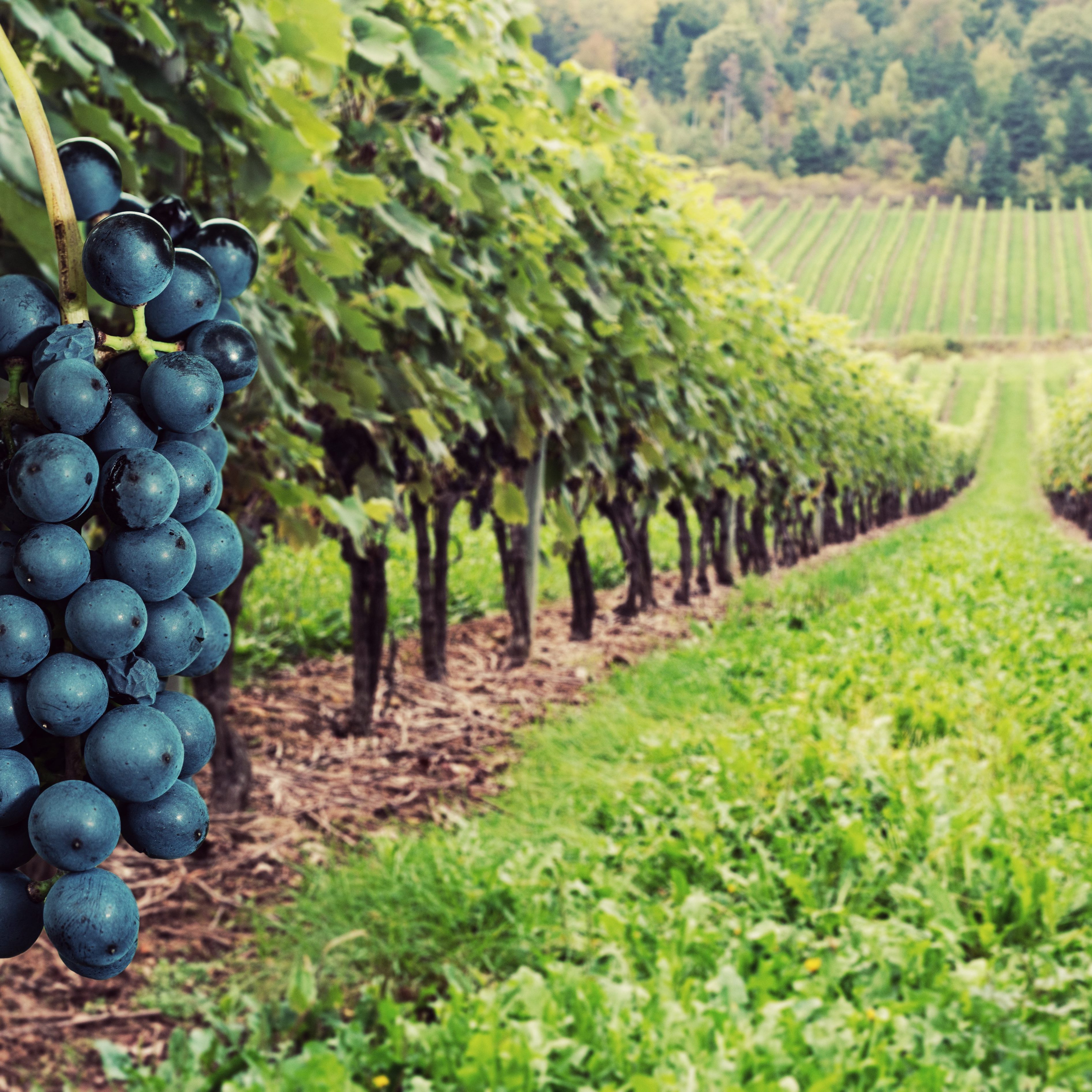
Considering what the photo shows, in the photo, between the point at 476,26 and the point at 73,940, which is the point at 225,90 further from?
the point at 73,940

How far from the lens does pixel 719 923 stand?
10.7ft

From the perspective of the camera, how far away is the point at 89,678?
37cm

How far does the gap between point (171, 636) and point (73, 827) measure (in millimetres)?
84

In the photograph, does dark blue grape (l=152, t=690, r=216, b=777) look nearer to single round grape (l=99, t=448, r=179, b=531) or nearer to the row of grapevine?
single round grape (l=99, t=448, r=179, b=531)

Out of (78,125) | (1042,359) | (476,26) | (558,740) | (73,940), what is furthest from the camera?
(1042,359)

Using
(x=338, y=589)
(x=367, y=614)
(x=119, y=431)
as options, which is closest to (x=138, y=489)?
(x=119, y=431)

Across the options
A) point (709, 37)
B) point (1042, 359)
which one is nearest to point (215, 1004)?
point (1042, 359)

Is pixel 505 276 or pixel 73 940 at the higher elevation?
pixel 505 276

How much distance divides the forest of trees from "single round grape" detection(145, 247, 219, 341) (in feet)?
365

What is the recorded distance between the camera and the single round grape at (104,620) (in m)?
0.37

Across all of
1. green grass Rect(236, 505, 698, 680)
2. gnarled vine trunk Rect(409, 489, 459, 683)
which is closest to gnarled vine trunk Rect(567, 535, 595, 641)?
green grass Rect(236, 505, 698, 680)

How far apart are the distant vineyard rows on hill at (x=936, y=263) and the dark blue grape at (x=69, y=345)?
7097 cm

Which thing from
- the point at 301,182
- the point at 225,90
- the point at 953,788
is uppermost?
the point at 225,90

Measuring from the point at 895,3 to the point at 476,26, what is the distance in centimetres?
16215
